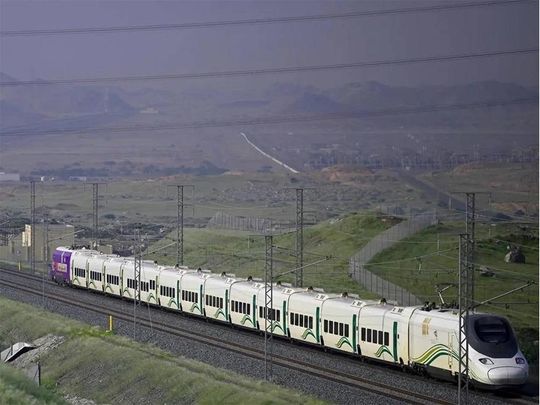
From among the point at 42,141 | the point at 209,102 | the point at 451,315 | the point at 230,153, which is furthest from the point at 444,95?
the point at 42,141

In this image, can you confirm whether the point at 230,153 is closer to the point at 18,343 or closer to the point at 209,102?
the point at 209,102

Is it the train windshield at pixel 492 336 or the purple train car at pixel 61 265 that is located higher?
the train windshield at pixel 492 336

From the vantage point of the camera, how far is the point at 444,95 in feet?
183

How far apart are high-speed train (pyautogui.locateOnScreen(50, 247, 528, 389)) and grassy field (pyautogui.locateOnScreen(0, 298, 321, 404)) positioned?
8.99 feet

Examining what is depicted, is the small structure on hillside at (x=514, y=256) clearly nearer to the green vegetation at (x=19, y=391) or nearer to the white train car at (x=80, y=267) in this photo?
the white train car at (x=80, y=267)

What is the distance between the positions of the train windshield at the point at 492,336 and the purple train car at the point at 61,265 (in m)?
22.9

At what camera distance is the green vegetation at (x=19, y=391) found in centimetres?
1572

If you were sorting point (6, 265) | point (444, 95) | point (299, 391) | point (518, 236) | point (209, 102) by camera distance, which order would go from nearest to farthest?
point (299, 391), point (518, 236), point (6, 265), point (444, 95), point (209, 102)

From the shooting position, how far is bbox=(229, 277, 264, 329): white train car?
24.1 m

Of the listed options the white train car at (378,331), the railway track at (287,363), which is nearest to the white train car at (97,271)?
the railway track at (287,363)

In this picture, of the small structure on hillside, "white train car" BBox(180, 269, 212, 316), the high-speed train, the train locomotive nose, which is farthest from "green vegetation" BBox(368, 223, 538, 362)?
the train locomotive nose

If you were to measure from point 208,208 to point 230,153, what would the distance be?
79.6 feet

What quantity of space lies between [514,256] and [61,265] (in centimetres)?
1727

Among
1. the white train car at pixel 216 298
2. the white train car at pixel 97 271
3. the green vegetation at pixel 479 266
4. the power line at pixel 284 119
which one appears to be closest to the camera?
the white train car at pixel 216 298
